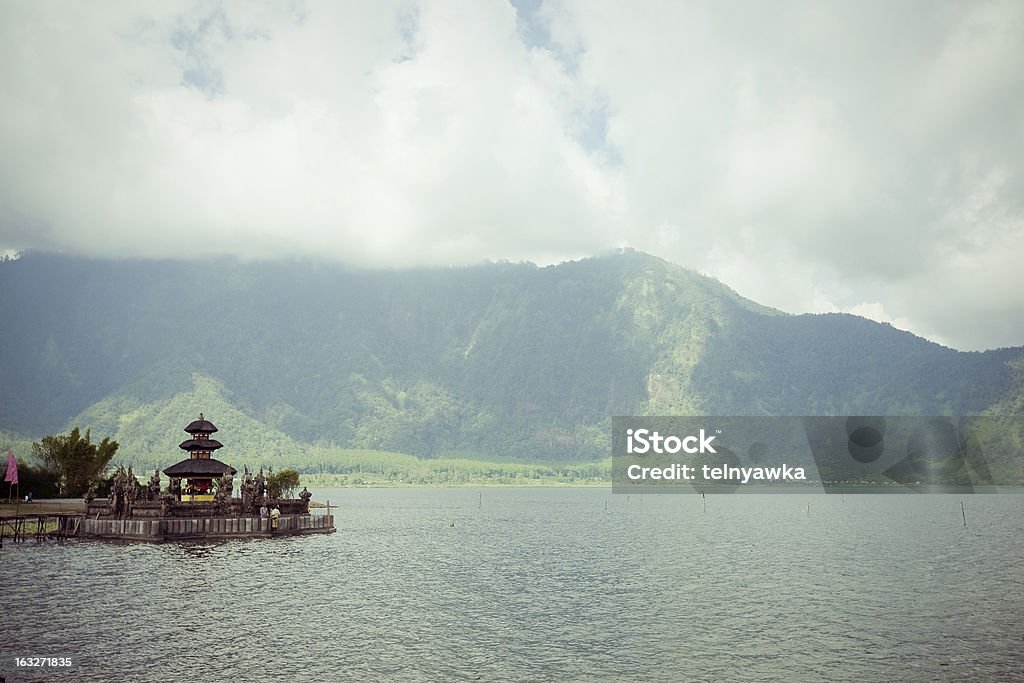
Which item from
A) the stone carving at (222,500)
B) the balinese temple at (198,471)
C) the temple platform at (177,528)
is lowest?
the temple platform at (177,528)

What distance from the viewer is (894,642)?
48.6 m

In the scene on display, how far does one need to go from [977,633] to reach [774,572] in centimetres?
3228

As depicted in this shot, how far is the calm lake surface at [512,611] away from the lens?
42375 millimetres

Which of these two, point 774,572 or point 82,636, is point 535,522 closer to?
point 774,572

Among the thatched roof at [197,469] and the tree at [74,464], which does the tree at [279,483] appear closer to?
the tree at [74,464]

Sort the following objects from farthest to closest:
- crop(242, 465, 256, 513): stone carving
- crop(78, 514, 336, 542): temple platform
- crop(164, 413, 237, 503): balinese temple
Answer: crop(242, 465, 256, 513): stone carving
crop(164, 413, 237, 503): balinese temple
crop(78, 514, 336, 542): temple platform

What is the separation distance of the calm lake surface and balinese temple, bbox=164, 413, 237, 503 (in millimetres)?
11609

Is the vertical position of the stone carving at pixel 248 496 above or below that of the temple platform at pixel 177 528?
above

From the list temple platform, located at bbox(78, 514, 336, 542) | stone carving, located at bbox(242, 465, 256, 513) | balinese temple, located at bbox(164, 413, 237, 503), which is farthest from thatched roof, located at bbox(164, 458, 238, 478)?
temple platform, located at bbox(78, 514, 336, 542)

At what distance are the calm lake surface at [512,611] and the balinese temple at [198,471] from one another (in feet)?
38.1

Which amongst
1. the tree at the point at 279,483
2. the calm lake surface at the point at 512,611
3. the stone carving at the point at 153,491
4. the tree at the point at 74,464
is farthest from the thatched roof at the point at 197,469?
the tree at the point at 279,483

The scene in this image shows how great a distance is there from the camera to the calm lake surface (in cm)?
4238

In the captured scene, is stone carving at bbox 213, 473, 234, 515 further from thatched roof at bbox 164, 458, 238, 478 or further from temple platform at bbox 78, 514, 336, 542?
thatched roof at bbox 164, 458, 238, 478

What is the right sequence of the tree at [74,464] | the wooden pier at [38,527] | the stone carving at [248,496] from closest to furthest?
the wooden pier at [38,527] → the stone carving at [248,496] → the tree at [74,464]
